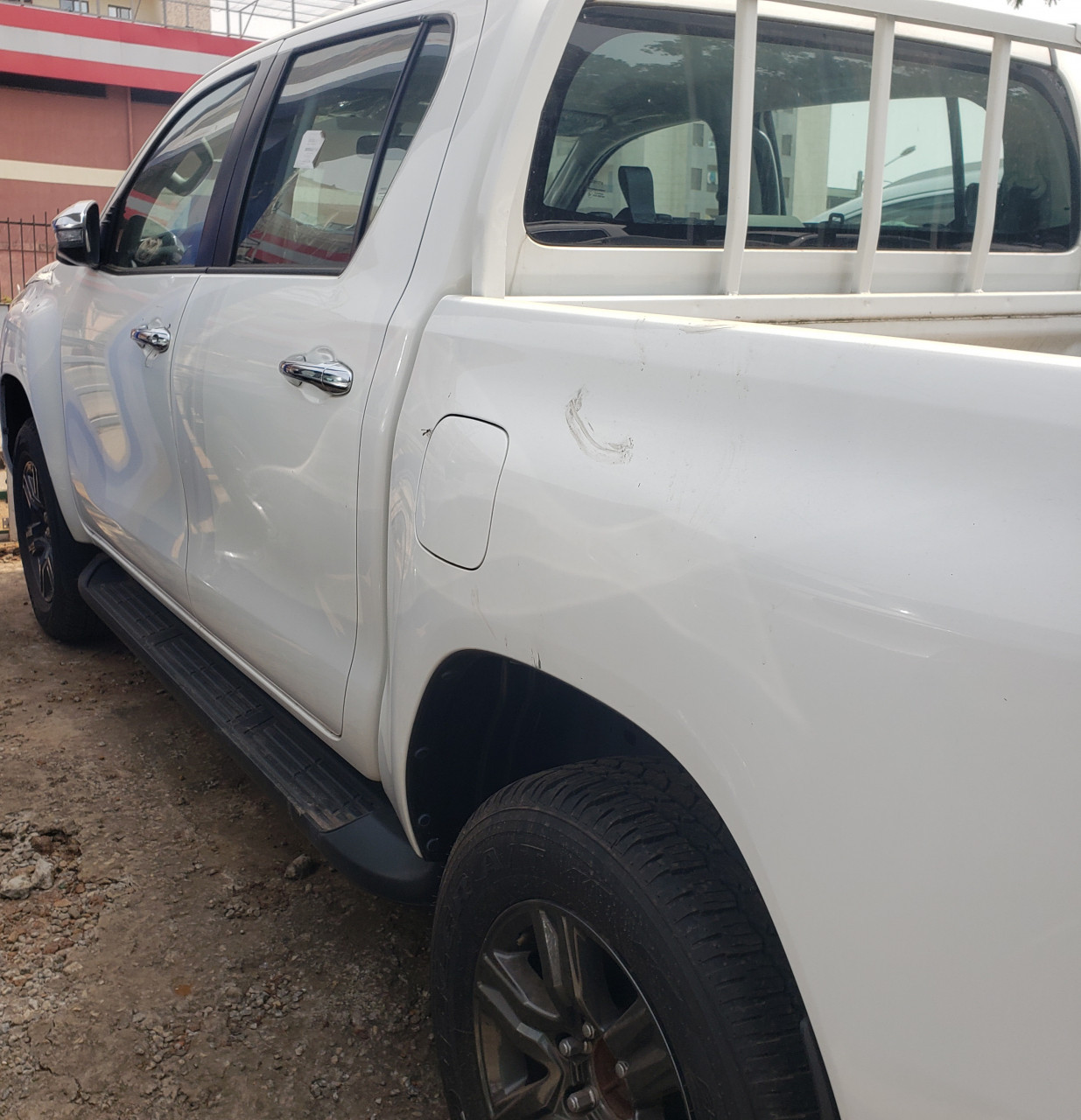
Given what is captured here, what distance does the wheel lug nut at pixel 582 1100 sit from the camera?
59.4 inches

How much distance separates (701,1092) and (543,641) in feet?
1.89

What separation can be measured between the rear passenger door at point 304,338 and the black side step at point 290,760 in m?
0.13

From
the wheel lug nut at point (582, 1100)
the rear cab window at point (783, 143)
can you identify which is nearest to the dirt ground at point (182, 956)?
the wheel lug nut at point (582, 1100)

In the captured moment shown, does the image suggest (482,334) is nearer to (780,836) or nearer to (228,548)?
(780,836)

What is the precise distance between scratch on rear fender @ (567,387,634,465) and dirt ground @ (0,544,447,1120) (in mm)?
1428

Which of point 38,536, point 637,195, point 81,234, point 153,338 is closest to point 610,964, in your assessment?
point 637,195

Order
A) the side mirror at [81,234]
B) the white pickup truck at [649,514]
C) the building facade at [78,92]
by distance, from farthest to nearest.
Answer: the building facade at [78,92] → the side mirror at [81,234] → the white pickup truck at [649,514]

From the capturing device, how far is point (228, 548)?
2516 millimetres

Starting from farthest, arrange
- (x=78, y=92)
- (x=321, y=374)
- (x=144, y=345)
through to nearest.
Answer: (x=78, y=92) → (x=144, y=345) → (x=321, y=374)

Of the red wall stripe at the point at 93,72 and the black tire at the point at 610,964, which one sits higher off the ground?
the red wall stripe at the point at 93,72

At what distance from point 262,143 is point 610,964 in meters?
2.08

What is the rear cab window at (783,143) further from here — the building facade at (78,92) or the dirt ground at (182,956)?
the building facade at (78,92)

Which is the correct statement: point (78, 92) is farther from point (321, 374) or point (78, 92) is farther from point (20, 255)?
point (321, 374)

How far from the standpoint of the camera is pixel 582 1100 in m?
1.52
